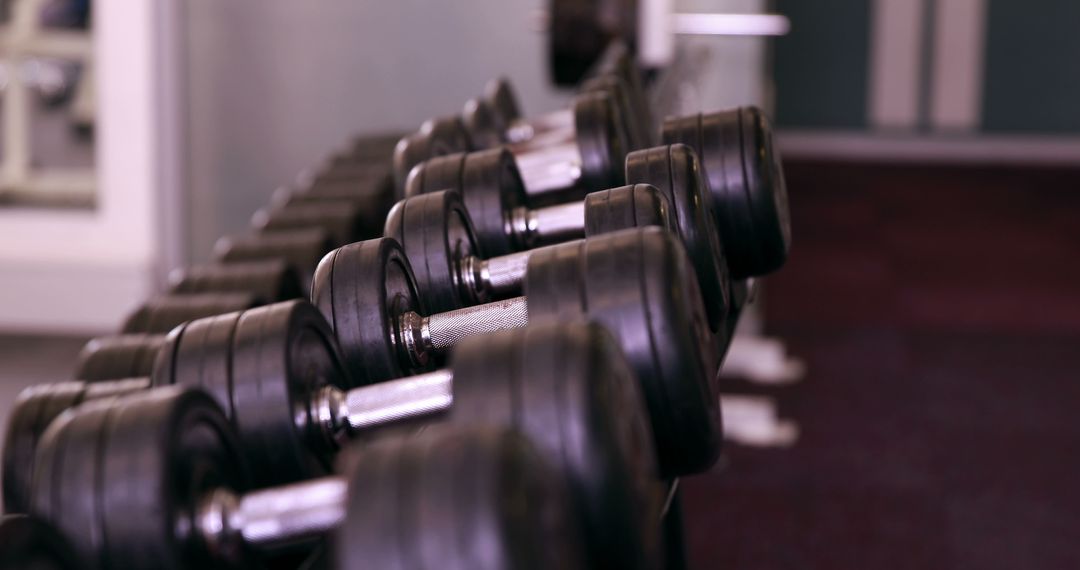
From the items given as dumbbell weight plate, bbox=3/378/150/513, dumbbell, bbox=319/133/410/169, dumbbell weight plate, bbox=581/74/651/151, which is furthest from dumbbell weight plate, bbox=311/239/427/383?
dumbbell, bbox=319/133/410/169

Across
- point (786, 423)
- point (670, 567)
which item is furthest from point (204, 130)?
point (670, 567)

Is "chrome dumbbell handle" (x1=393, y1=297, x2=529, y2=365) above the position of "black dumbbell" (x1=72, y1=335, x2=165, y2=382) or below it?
above

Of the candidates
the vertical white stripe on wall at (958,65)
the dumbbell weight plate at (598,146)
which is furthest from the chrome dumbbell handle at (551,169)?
the vertical white stripe on wall at (958,65)

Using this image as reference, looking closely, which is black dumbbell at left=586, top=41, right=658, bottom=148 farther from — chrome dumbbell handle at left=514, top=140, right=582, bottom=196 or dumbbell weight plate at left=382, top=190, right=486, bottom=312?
dumbbell weight plate at left=382, top=190, right=486, bottom=312

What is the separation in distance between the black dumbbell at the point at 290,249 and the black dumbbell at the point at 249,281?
4 cm

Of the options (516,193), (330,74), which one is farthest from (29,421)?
(330,74)

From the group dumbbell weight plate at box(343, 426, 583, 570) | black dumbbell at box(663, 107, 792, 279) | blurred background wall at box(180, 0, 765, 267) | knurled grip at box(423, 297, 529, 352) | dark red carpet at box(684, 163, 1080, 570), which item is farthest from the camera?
blurred background wall at box(180, 0, 765, 267)

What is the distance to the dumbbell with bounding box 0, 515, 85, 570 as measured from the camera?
0.69 metres

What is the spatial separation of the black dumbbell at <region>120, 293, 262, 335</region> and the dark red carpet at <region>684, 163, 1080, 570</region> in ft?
3.66

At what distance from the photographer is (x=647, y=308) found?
835 millimetres

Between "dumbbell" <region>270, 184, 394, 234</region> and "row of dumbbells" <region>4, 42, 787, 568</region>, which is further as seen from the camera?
"dumbbell" <region>270, 184, 394, 234</region>

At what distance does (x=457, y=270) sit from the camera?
3.93ft

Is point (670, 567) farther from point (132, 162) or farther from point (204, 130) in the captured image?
point (204, 130)

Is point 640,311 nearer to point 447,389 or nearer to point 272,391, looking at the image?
point 447,389
